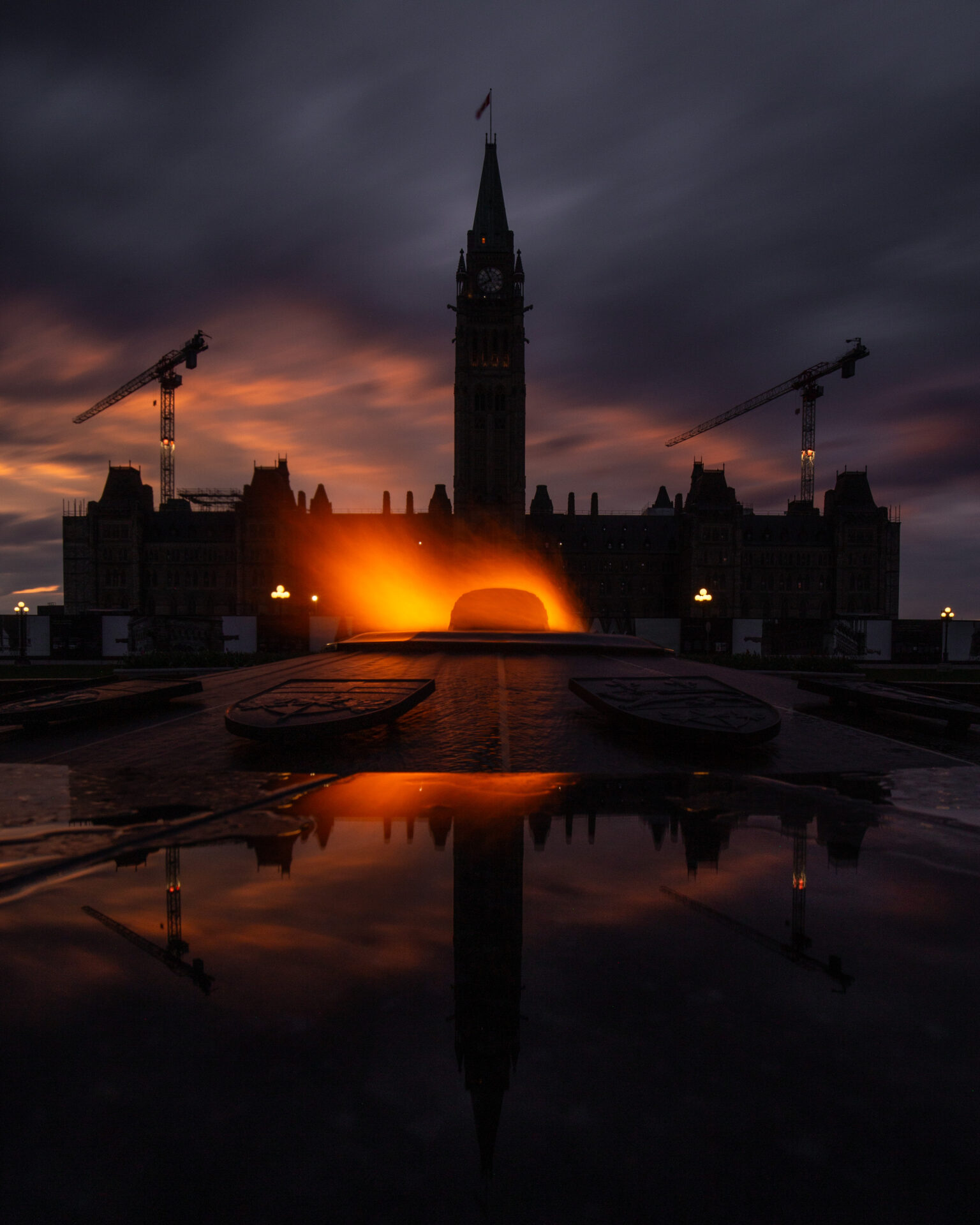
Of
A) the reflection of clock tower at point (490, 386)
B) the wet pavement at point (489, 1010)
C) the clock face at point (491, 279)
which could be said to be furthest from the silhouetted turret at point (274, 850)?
the clock face at point (491, 279)

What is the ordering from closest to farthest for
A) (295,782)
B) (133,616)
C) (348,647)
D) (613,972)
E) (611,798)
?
1. (613,972)
2. (611,798)
3. (295,782)
4. (348,647)
5. (133,616)

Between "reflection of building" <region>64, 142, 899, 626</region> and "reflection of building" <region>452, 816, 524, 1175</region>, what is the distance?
7053 centimetres

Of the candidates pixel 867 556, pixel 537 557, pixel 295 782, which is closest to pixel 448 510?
pixel 537 557

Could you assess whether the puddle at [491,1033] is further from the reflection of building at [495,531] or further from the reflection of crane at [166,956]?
the reflection of building at [495,531]

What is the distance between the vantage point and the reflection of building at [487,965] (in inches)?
54.4

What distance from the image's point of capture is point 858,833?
3006 millimetres

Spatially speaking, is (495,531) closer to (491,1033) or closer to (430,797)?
(430,797)

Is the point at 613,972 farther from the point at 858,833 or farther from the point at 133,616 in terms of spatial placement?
the point at 133,616

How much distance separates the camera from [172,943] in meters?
1.95

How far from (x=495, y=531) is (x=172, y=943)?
73.3 meters

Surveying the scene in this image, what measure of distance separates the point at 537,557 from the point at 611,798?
3032 inches

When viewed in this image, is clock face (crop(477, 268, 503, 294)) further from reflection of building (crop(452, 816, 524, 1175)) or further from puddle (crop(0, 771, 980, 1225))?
puddle (crop(0, 771, 980, 1225))

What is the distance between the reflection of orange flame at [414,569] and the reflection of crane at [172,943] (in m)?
66.4

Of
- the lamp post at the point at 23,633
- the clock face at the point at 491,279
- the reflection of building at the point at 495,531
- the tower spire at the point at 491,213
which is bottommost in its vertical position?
the lamp post at the point at 23,633
